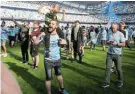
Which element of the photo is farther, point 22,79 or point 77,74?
point 77,74

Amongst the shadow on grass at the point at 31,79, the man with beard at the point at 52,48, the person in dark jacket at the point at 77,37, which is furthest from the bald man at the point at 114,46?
the person in dark jacket at the point at 77,37

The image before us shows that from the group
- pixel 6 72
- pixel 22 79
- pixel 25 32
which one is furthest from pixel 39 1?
pixel 6 72

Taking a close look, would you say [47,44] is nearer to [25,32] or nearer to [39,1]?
[25,32]

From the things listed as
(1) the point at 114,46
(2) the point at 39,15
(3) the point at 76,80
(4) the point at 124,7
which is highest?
(4) the point at 124,7

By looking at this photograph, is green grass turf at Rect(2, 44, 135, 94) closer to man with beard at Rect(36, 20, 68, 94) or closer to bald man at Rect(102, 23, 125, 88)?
bald man at Rect(102, 23, 125, 88)

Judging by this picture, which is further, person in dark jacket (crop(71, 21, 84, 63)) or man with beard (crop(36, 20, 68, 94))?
person in dark jacket (crop(71, 21, 84, 63))

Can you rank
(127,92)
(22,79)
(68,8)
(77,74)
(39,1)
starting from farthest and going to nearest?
(68,8) → (39,1) → (77,74) → (22,79) → (127,92)

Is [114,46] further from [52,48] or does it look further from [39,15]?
[39,15]

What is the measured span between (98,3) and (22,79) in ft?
233

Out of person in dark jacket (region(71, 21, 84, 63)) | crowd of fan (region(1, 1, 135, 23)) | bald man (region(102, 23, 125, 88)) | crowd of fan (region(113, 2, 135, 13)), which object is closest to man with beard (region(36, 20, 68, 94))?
bald man (region(102, 23, 125, 88))

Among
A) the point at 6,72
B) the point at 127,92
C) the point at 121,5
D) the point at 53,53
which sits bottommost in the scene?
the point at 127,92

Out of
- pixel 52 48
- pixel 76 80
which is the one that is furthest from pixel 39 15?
pixel 52 48

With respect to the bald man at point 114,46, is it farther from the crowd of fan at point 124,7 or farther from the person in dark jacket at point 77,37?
the crowd of fan at point 124,7

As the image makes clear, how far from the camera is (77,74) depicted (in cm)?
995
